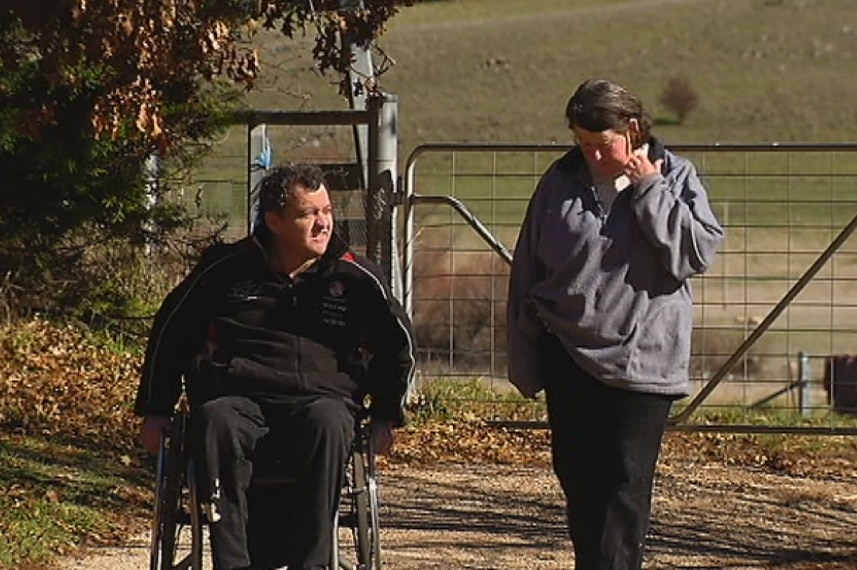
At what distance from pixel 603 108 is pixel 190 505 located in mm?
1731

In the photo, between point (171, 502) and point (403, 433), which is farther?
point (403, 433)

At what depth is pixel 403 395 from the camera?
6625mm

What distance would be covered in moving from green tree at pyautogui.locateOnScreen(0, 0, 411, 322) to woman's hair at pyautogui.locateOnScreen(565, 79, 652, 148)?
70.8 inches

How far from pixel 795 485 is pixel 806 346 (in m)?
8.95

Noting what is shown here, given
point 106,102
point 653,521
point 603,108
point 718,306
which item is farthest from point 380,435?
point 718,306

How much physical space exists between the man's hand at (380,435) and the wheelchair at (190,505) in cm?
3

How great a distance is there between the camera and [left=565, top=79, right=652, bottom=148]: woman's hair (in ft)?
20.1

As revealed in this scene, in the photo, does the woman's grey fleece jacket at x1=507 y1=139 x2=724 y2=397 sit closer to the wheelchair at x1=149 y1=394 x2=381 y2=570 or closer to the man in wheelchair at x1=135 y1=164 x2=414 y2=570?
the man in wheelchair at x1=135 y1=164 x2=414 y2=570

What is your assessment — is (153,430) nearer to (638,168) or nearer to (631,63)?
(638,168)

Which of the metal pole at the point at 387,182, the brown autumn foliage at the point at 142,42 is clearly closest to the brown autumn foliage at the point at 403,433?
the metal pole at the point at 387,182

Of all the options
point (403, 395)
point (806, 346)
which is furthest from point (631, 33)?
point (403, 395)

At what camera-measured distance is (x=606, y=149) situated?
621 cm

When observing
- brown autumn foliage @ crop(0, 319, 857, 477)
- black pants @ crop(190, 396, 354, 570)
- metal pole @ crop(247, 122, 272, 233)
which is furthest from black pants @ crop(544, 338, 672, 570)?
metal pole @ crop(247, 122, 272, 233)

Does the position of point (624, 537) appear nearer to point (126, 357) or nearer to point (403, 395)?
point (403, 395)
